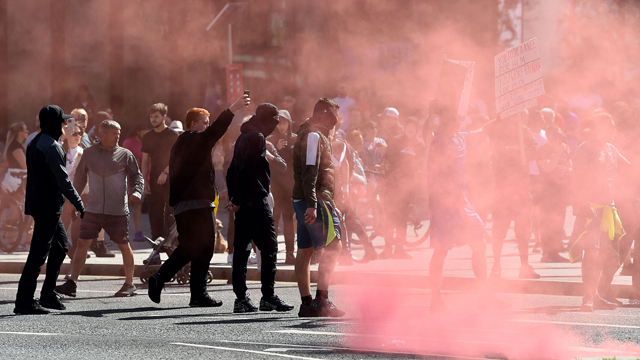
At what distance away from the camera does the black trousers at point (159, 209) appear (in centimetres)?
803

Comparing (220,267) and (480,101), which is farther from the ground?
(480,101)

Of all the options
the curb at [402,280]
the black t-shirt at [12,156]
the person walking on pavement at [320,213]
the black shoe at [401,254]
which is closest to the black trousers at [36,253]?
the person walking on pavement at [320,213]

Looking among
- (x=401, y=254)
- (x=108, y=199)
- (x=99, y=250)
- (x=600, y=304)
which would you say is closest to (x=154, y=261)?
(x=108, y=199)

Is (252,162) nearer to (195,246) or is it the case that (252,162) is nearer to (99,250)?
(195,246)

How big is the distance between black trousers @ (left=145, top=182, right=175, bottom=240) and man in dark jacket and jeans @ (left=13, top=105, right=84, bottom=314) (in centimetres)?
198

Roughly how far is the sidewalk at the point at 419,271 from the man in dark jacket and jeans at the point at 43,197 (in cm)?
219

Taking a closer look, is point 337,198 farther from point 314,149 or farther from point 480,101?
point 314,149

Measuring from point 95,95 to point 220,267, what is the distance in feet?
11.0

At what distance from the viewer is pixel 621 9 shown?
4.72 metres

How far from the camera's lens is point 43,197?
19.5 ft

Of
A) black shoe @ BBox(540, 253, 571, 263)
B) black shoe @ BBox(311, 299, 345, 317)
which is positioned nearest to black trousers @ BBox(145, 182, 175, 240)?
black shoe @ BBox(311, 299, 345, 317)

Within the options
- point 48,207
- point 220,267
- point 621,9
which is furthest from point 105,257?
point 621,9

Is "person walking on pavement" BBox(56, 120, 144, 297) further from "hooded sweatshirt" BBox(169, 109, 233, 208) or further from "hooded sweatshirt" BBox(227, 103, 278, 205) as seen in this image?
"hooded sweatshirt" BBox(227, 103, 278, 205)

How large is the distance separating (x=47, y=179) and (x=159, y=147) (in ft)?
7.39
